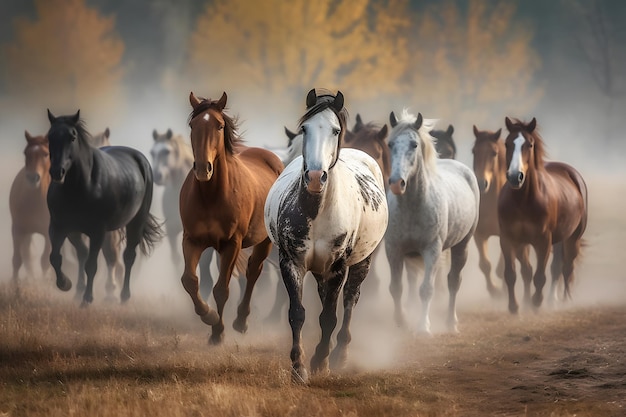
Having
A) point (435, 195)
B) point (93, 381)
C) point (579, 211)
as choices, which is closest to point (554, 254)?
point (579, 211)

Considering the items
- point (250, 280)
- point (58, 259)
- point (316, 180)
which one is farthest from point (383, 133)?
point (316, 180)

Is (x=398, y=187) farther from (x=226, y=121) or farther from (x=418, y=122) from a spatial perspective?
(x=226, y=121)

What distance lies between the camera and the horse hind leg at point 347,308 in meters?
6.99

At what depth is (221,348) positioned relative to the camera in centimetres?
771

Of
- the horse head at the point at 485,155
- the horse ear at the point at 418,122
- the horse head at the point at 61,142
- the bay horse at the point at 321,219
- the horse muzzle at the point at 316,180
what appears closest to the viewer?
the horse muzzle at the point at 316,180

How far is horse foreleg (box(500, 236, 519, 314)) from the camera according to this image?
34.6 feet

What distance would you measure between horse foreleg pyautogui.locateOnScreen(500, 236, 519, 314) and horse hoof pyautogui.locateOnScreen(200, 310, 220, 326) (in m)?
4.35

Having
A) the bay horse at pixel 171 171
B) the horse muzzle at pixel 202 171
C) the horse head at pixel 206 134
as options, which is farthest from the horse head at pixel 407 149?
the bay horse at pixel 171 171

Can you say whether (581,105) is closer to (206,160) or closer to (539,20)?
(539,20)

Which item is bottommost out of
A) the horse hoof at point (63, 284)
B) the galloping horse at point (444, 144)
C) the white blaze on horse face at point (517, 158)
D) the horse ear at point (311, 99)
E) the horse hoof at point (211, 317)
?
the horse hoof at point (211, 317)

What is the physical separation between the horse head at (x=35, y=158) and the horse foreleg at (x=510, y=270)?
611 cm

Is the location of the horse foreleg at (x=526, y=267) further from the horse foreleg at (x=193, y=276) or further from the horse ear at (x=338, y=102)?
the horse ear at (x=338, y=102)

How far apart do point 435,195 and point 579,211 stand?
142 inches

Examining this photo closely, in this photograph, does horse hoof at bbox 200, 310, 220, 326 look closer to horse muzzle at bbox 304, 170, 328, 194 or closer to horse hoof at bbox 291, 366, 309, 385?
horse hoof at bbox 291, 366, 309, 385
